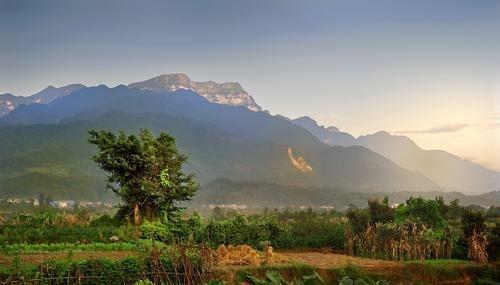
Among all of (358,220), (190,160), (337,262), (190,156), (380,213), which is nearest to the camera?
(337,262)

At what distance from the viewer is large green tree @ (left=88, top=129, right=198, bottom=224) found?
2853 cm

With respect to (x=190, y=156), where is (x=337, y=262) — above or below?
below

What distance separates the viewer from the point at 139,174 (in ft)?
95.3

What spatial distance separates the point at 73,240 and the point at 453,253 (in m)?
18.1

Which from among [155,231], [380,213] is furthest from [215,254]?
[380,213]

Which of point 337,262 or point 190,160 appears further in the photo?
point 190,160

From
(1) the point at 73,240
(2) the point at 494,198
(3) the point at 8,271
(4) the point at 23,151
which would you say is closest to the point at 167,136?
(1) the point at 73,240

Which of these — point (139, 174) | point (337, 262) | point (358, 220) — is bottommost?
point (337, 262)

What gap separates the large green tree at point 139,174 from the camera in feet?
93.6

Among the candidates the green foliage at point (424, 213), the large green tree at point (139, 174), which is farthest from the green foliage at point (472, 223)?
the large green tree at point (139, 174)

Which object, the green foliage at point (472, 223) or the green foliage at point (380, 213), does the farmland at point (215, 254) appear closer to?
the green foliage at point (380, 213)

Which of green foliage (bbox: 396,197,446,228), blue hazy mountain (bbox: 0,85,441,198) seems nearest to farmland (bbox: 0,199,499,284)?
green foliage (bbox: 396,197,446,228)

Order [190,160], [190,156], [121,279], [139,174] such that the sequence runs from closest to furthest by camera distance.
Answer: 1. [121,279]
2. [139,174]
3. [190,160]
4. [190,156]

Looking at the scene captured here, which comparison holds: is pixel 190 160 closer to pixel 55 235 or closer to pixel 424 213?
pixel 424 213
